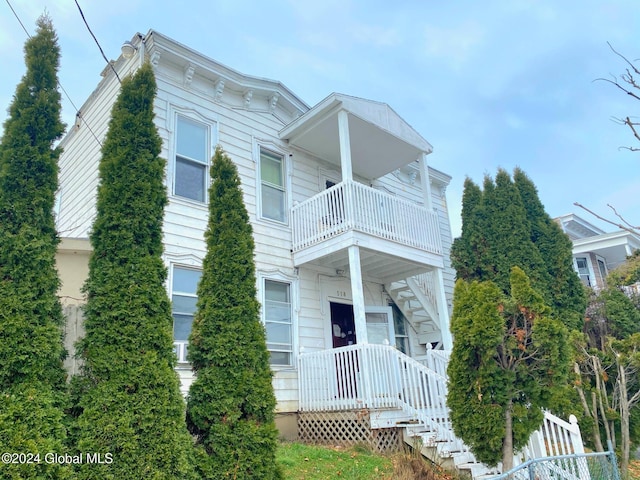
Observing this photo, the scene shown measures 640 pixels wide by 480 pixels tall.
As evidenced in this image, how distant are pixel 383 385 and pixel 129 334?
517cm

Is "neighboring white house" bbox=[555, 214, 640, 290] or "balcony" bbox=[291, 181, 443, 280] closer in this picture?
"balcony" bbox=[291, 181, 443, 280]

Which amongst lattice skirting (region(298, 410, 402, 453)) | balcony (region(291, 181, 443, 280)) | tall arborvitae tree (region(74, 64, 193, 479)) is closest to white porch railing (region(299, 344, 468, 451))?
lattice skirting (region(298, 410, 402, 453))

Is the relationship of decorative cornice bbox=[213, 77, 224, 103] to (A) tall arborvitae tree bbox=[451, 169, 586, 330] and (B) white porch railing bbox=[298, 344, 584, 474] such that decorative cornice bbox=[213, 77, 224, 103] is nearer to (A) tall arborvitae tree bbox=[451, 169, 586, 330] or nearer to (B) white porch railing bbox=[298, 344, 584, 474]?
(B) white porch railing bbox=[298, 344, 584, 474]

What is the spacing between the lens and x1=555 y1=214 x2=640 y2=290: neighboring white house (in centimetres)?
1923

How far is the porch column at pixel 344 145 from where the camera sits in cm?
980

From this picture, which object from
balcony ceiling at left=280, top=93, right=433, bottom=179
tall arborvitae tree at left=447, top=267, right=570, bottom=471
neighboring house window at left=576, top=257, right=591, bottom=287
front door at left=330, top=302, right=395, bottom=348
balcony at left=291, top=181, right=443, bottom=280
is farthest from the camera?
neighboring house window at left=576, top=257, right=591, bottom=287

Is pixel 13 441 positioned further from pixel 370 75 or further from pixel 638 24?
pixel 370 75

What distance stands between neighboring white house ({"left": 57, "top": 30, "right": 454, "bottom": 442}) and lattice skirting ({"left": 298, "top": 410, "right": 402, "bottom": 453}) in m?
0.49

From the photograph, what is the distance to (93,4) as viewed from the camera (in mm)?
7191

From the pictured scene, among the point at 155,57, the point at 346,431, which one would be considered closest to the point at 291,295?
the point at 346,431

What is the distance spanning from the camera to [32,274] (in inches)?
159

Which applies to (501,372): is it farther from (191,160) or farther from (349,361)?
(191,160)

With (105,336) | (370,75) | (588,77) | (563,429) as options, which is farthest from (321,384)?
(370,75)

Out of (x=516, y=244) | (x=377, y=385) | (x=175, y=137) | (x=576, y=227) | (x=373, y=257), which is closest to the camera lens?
(x=377, y=385)
